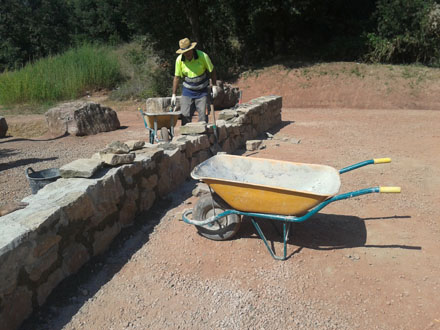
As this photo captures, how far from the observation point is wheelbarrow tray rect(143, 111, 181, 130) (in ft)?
18.2

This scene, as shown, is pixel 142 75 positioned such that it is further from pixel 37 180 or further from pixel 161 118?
pixel 37 180

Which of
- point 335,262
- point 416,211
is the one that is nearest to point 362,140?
point 416,211

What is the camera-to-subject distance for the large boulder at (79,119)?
326 inches

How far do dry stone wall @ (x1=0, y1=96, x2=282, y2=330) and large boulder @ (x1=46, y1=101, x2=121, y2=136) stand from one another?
4384mm

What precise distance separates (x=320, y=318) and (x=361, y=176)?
3.01 m

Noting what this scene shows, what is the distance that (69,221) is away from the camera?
9.16 ft

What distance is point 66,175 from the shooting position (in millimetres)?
3268

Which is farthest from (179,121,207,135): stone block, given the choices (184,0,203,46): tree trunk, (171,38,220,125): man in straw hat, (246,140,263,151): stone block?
(184,0,203,46): tree trunk

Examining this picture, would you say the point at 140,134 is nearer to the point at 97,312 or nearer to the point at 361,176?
the point at 361,176

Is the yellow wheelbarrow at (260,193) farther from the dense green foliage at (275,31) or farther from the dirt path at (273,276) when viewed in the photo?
the dense green foliage at (275,31)

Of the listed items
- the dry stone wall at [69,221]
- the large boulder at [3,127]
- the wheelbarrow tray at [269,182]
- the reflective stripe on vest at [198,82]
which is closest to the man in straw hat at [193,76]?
the reflective stripe on vest at [198,82]

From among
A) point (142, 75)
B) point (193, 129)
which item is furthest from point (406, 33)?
point (193, 129)

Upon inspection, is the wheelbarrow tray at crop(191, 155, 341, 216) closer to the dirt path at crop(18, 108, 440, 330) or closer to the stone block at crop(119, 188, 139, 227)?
the dirt path at crop(18, 108, 440, 330)

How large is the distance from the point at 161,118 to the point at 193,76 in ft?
2.83
